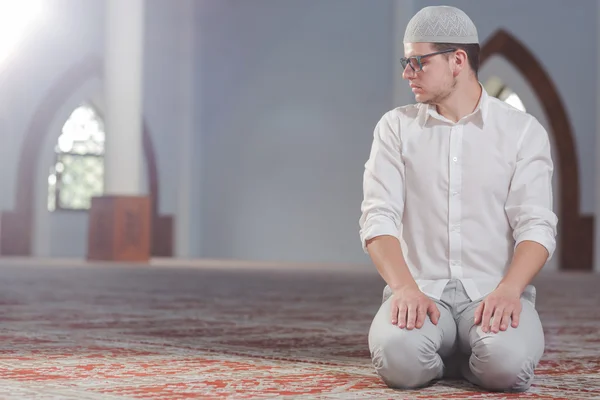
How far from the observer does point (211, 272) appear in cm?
1085

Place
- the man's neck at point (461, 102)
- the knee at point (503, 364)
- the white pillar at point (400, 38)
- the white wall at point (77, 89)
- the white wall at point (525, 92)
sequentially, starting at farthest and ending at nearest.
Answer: the white wall at point (77, 89)
the white wall at point (525, 92)
the white pillar at point (400, 38)
the man's neck at point (461, 102)
the knee at point (503, 364)

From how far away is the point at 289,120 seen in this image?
15.8 meters

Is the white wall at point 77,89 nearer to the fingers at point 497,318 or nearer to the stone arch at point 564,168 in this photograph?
the stone arch at point 564,168

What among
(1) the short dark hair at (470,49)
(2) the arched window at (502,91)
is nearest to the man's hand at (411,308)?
(1) the short dark hair at (470,49)

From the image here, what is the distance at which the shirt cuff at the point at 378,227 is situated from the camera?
9.39 ft

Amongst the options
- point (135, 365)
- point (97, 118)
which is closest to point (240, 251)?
point (97, 118)

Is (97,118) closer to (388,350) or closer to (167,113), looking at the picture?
(167,113)

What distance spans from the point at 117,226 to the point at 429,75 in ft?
31.8

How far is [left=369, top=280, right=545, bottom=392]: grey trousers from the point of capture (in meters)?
2.70

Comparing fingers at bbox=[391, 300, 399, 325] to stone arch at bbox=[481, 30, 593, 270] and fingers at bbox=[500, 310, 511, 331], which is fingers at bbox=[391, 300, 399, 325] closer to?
fingers at bbox=[500, 310, 511, 331]

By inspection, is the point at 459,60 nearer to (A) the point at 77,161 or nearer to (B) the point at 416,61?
(B) the point at 416,61

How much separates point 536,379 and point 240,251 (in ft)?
44.0

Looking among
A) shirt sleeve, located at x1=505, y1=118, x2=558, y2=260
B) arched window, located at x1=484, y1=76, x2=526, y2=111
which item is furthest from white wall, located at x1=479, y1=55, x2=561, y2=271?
shirt sleeve, located at x1=505, y1=118, x2=558, y2=260

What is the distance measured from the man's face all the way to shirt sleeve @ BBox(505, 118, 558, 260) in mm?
244
